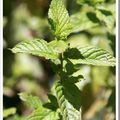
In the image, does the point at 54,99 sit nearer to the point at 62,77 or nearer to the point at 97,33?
the point at 62,77

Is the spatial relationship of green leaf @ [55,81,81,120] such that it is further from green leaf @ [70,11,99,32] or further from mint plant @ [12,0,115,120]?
green leaf @ [70,11,99,32]

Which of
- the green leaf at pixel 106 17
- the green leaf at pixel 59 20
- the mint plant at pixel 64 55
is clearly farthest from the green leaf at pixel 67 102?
the green leaf at pixel 106 17

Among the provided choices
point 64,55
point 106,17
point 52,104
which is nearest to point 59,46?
point 64,55

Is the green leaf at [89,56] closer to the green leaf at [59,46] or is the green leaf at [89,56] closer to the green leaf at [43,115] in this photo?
the green leaf at [59,46]

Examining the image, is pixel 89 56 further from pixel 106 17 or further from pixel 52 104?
pixel 106 17

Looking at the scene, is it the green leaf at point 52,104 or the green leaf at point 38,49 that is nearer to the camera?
the green leaf at point 38,49

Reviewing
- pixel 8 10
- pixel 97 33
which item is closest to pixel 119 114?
pixel 97 33

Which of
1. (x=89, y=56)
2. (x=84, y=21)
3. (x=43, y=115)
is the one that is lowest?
(x=43, y=115)
